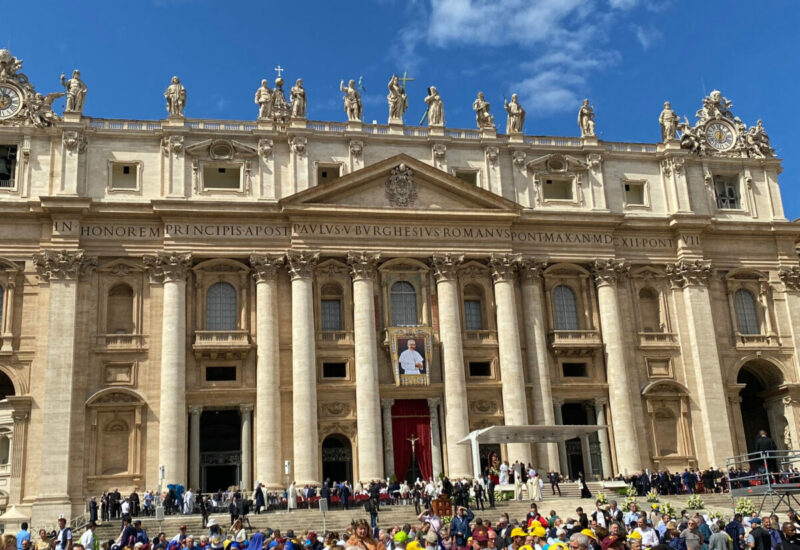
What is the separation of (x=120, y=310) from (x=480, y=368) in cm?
1933

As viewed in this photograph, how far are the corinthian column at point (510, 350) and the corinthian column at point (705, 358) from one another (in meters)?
5.71

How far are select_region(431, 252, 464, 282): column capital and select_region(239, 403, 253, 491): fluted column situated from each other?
12.2m

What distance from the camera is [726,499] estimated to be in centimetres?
4166

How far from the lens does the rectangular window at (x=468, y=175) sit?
2055 inches

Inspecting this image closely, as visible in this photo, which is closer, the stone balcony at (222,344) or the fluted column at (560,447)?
the stone balcony at (222,344)

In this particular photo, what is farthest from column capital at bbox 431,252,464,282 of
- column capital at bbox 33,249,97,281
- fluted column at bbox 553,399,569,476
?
column capital at bbox 33,249,97,281

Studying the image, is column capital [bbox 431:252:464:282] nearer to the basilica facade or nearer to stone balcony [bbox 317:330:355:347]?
the basilica facade

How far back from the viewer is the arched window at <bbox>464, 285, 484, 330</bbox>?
50562mm

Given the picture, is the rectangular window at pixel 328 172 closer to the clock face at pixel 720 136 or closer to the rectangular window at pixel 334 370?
the rectangular window at pixel 334 370

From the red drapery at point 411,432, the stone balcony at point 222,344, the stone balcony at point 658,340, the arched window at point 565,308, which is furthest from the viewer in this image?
the stone balcony at point 658,340

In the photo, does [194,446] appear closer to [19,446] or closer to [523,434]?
[19,446]

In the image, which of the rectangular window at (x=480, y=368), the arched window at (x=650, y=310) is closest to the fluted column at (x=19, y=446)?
the rectangular window at (x=480, y=368)

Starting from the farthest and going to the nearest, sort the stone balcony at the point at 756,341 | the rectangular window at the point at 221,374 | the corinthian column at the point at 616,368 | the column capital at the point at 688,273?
the stone balcony at the point at 756,341 < the column capital at the point at 688,273 < the corinthian column at the point at 616,368 < the rectangular window at the point at 221,374

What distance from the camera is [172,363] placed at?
45.0m
